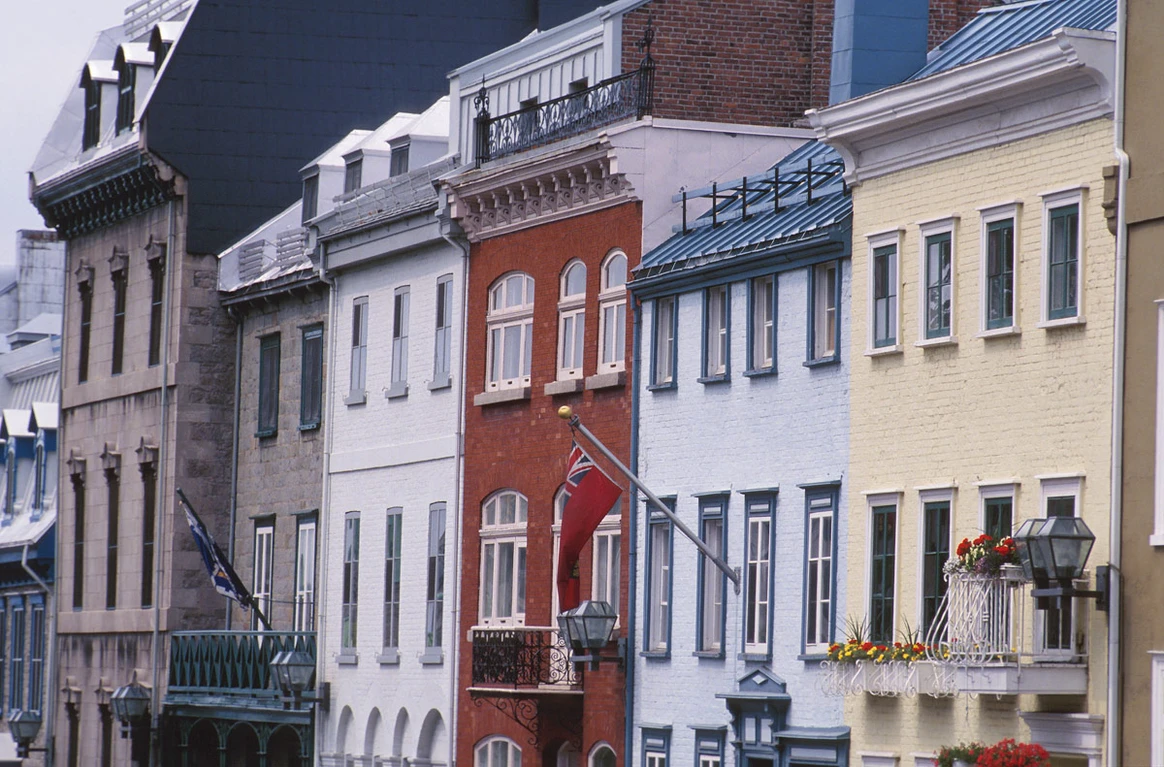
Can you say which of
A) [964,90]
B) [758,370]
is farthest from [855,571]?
[964,90]

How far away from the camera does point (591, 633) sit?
120ft

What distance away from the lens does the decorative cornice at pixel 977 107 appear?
28250 mm

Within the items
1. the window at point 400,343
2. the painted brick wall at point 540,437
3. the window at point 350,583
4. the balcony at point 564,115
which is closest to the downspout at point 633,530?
the painted brick wall at point 540,437

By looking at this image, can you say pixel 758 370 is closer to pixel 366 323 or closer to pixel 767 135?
pixel 767 135

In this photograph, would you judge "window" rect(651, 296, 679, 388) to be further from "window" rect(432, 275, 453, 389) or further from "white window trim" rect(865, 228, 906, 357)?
"window" rect(432, 275, 453, 389)

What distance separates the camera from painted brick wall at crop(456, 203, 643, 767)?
3800 cm

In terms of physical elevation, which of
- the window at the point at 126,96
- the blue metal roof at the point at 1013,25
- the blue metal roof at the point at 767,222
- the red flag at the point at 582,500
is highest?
the window at the point at 126,96

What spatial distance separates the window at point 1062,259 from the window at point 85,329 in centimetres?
3223

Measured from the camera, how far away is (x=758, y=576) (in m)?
34.5

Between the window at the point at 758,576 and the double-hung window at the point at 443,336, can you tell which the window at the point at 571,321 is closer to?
the double-hung window at the point at 443,336

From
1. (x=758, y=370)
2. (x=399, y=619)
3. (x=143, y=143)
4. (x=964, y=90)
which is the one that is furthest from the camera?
(x=143, y=143)

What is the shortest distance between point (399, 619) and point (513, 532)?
420cm

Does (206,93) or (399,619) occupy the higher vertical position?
(206,93)

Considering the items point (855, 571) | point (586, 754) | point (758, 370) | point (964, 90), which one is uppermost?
point (964, 90)
